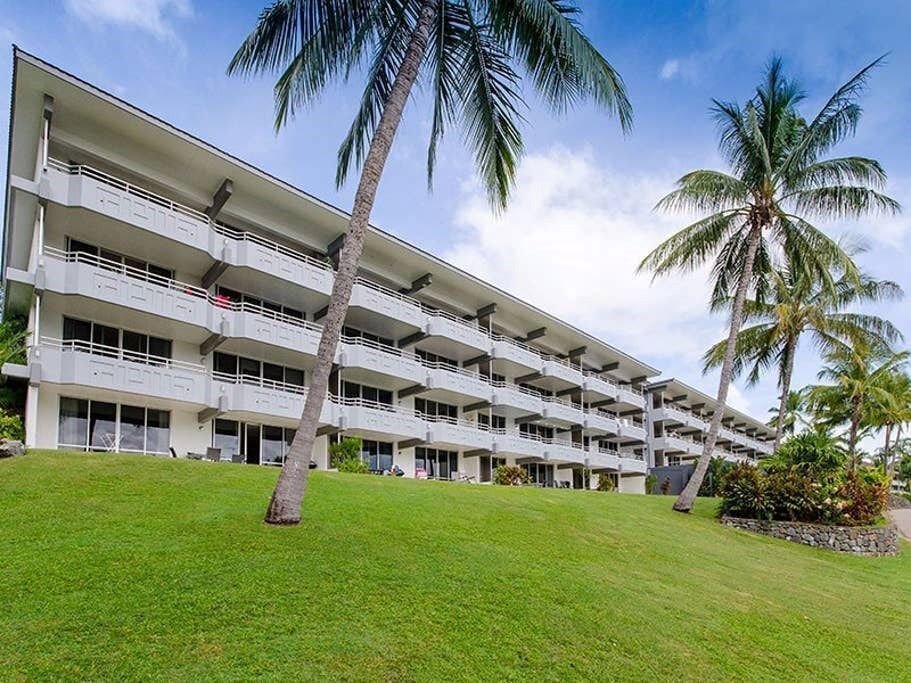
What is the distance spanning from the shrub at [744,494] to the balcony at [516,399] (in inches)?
519

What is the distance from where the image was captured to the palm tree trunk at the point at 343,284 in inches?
428

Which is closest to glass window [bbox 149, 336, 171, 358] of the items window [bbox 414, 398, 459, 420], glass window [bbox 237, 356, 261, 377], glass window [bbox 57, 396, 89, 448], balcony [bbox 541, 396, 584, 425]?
glass window [bbox 57, 396, 89, 448]

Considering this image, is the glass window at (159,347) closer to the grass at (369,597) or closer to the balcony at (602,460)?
the grass at (369,597)

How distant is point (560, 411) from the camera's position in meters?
39.2

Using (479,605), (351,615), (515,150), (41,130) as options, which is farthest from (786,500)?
(41,130)

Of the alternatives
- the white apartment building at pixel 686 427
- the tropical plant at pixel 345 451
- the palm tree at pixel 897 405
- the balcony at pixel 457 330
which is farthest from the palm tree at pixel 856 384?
the tropical plant at pixel 345 451

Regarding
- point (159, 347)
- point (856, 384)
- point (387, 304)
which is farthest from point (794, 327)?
point (159, 347)

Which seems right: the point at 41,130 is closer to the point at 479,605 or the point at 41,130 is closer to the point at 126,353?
the point at 126,353

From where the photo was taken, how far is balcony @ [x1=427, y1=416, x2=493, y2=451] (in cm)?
2999

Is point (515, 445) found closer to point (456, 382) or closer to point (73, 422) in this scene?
point (456, 382)

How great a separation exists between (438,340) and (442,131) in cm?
1705

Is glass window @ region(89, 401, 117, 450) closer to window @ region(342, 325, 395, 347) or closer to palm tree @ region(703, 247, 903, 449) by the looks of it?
window @ region(342, 325, 395, 347)

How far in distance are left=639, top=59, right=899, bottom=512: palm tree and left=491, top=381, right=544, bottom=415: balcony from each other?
12.6 meters

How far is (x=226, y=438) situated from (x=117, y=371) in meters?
5.35
